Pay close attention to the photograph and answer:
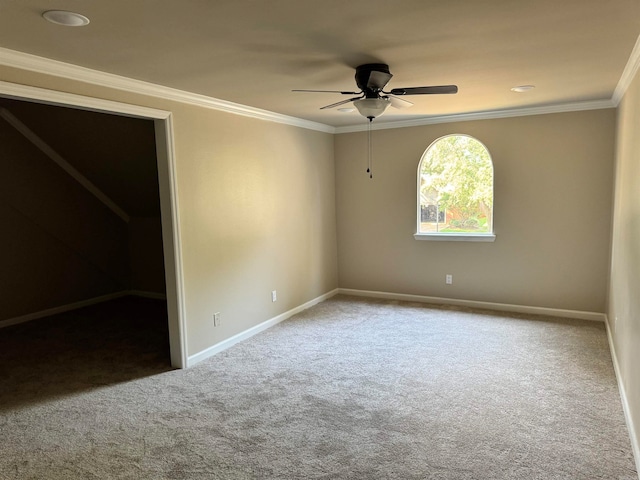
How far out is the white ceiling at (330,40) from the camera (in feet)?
6.40

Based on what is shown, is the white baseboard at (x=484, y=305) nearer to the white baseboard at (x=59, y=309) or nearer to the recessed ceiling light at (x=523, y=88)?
the recessed ceiling light at (x=523, y=88)

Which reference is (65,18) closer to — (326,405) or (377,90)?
(377,90)

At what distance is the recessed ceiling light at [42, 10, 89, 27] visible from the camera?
1940mm

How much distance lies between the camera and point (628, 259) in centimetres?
298

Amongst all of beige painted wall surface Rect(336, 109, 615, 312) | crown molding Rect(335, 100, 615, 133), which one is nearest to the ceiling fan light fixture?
crown molding Rect(335, 100, 615, 133)

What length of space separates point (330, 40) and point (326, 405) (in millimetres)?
2356

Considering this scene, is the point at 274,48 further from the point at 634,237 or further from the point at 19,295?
the point at 19,295

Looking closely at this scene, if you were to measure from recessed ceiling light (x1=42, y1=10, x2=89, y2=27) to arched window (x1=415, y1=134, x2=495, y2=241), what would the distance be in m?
4.20

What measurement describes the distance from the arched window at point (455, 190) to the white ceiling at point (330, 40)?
5.36 feet

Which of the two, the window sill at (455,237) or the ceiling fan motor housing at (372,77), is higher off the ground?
the ceiling fan motor housing at (372,77)

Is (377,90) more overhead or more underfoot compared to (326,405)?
more overhead

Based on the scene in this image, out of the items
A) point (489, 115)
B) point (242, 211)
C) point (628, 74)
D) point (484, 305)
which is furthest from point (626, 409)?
point (242, 211)

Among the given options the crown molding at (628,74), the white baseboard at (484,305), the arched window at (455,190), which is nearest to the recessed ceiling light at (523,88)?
the crown molding at (628,74)

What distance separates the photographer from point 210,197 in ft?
13.1
